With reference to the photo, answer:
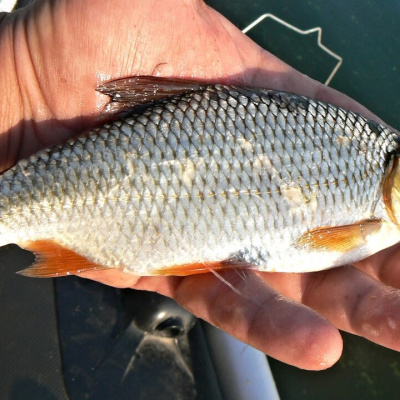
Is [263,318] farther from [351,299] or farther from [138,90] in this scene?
[138,90]

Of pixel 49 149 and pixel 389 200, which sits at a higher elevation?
pixel 389 200

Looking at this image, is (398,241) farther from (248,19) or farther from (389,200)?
(248,19)

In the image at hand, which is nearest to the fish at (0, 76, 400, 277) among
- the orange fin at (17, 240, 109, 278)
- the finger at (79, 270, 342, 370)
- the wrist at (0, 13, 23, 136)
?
the orange fin at (17, 240, 109, 278)

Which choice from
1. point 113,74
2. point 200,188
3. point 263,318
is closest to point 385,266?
point 263,318

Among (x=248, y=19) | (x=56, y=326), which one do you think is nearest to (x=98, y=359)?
(x=56, y=326)

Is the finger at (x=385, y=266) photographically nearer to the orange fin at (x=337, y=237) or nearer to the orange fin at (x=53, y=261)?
the orange fin at (x=337, y=237)
